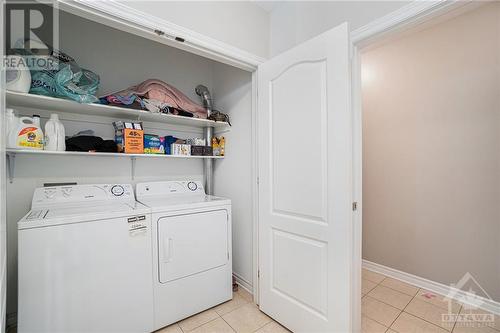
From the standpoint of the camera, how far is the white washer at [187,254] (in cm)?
173

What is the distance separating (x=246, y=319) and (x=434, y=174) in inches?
87.0

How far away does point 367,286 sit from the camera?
2.34 m

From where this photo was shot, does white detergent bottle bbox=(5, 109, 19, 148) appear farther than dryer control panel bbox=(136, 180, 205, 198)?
No

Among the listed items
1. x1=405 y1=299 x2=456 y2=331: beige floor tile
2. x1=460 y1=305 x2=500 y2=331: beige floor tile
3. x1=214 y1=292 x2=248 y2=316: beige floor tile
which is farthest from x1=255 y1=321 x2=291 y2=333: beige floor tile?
x1=460 y1=305 x2=500 y2=331: beige floor tile

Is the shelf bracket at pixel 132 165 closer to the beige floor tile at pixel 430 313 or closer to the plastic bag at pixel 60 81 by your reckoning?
the plastic bag at pixel 60 81

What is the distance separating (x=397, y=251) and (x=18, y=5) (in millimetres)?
3987

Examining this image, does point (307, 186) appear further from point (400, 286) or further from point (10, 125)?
point (10, 125)

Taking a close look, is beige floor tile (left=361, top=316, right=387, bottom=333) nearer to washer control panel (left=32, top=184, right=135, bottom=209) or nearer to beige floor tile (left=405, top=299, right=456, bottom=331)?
beige floor tile (left=405, top=299, right=456, bottom=331)

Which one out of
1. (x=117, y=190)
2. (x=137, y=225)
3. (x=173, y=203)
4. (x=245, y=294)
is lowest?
(x=245, y=294)

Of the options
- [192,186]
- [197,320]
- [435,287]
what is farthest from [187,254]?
[435,287]

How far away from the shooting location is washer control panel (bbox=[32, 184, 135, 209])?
5.44ft

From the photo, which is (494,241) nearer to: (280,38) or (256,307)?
(256,307)

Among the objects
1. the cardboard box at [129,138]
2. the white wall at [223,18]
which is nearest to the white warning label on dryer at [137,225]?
the cardboard box at [129,138]

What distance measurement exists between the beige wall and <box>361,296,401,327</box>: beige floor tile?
2.09ft
